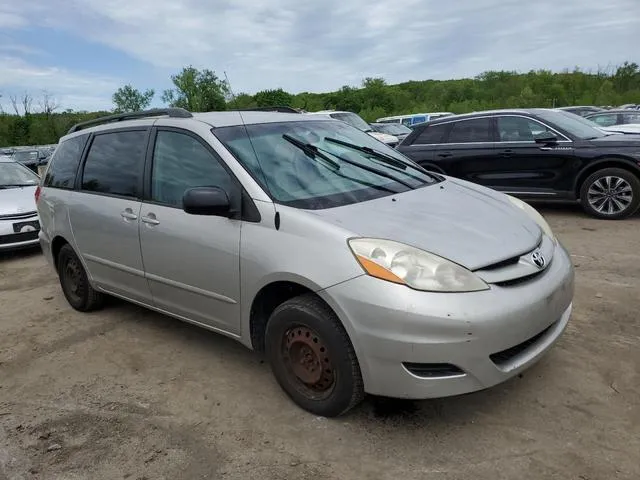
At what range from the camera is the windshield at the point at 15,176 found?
901 centimetres

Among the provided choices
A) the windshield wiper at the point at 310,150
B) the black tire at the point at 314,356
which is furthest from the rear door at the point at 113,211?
Result: the black tire at the point at 314,356

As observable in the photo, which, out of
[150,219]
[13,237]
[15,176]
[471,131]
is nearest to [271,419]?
[150,219]

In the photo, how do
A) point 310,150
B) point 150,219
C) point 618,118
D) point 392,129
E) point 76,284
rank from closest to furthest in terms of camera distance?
point 310,150 → point 150,219 → point 76,284 → point 618,118 → point 392,129

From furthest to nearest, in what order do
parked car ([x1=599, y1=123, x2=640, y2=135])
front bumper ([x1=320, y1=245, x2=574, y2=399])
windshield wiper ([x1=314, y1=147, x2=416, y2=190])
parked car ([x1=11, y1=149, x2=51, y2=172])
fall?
1. parked car ([x1=11, y1=149, x2=51, y2=172])
2. parked car ([x1=599, y1=123, x2=640, y2=135])
3. windshield wiper ([x1=314, y1=147, x2=416, y2=190])
4. front bumper ([x1=320, y1=245, x2=574, y2=399])

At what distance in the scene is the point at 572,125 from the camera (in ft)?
27.2

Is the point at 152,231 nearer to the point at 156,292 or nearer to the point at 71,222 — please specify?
the point at 156,292

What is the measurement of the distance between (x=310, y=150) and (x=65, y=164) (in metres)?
2.68

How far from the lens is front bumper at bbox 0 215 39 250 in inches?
304

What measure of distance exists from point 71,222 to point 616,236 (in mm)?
6097

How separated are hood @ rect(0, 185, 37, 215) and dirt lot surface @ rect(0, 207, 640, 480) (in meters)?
4.12

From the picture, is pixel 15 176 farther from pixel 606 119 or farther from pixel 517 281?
pixel 606 119

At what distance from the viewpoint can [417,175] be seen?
4.06 metres

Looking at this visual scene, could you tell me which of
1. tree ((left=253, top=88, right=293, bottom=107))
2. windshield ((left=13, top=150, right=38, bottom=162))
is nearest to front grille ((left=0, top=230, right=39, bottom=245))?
windshield ((left=13, top=150, right=38, bottom=162))

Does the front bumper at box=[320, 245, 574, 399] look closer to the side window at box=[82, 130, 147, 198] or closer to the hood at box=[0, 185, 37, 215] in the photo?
the side window at box=[82, 130, 147, 198]
